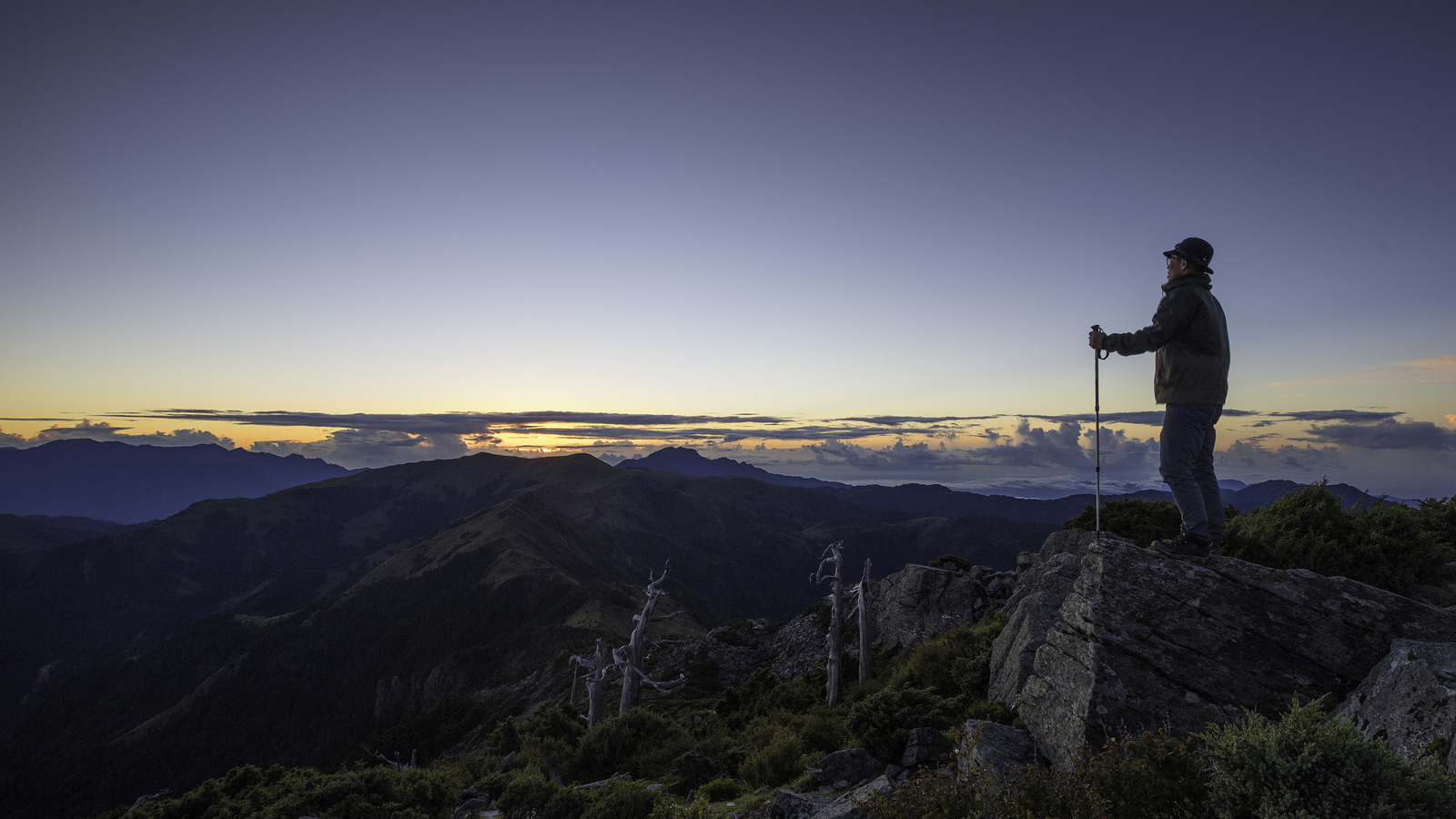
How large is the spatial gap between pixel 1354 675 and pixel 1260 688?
1030 millimetres

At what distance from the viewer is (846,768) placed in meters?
11.1

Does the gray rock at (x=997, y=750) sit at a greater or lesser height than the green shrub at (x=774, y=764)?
greater

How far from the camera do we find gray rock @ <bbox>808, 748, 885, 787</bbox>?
10953 mm

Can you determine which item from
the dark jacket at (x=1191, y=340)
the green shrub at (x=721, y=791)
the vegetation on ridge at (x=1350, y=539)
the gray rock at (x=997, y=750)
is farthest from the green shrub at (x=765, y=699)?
the dark jacket at (x=1191, y=340)

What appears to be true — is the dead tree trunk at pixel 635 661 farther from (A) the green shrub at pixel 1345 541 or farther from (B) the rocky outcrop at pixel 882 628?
(A) the green shrub at pixel 1345 541

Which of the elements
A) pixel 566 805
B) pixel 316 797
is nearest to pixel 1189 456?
pixel 566 805

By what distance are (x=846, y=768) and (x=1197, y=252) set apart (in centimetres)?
1016

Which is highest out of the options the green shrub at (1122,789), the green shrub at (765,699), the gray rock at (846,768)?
the green shrub at (1122,789)

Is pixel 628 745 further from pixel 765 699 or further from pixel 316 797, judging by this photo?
pixel 765 699

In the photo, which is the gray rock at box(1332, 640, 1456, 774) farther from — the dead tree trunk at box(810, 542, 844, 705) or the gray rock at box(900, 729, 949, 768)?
the dead tree trunk at box(810, 542, 844, 705)

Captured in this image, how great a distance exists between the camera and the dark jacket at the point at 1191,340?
810 centimetres

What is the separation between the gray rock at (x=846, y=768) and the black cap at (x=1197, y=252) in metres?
9.65

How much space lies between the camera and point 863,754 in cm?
1127

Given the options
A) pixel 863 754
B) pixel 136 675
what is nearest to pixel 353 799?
pixel 863 754
